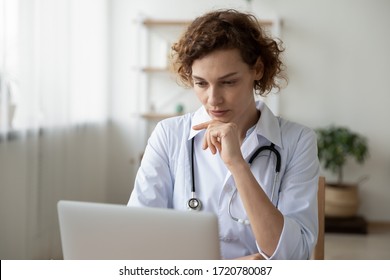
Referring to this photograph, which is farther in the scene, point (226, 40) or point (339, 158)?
point (339, 158)

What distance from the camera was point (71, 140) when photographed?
138 inches

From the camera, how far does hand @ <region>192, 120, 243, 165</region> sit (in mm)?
1219

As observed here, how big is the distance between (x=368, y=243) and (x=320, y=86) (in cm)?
147

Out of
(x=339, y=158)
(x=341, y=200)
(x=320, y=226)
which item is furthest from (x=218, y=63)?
(x=341, y=200)

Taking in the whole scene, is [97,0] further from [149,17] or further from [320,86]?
[320,86]

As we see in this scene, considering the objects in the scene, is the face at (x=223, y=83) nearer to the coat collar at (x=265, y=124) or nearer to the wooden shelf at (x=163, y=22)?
the coat collar at (x=265, y=124)

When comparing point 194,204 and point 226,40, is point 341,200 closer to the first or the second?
point 194,204

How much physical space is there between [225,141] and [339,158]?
311 cm

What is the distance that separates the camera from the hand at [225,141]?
4.00 feet

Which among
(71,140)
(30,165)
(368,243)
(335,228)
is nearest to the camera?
(30,165)

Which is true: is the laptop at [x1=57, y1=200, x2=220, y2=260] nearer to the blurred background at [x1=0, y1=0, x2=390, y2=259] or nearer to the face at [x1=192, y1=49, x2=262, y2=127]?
the face at [x1=192, y1=49, x2=262, y2=127]

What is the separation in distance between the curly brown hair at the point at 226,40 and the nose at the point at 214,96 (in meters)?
0.10

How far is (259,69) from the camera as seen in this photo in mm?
1460

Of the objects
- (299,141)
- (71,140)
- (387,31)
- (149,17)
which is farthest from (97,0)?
(299,141)
